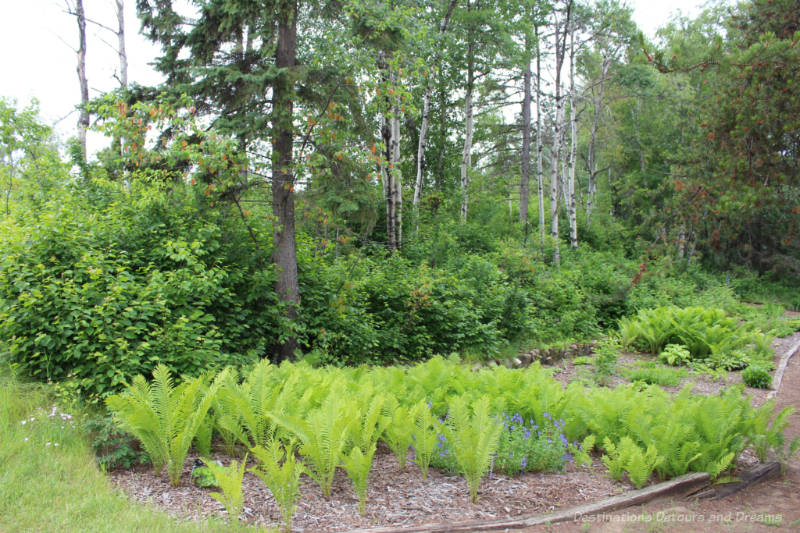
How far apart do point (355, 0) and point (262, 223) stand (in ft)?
10.3

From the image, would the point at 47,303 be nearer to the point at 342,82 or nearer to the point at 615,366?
the point at 342,82

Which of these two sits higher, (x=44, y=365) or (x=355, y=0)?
(x=355, y=0)

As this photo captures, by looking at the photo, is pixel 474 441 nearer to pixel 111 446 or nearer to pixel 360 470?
pixel 360 470

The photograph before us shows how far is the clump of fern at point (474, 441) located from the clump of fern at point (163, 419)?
5.78 feet

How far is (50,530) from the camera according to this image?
263 centimetres

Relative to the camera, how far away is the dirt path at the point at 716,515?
9.93 ft

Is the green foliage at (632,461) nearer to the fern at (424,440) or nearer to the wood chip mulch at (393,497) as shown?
the wood chip mulch at (393,497)

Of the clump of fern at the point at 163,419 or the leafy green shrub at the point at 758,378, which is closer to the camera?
the clump of fern at the point at 163,419

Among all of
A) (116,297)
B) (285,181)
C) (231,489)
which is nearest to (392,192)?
(285,181)

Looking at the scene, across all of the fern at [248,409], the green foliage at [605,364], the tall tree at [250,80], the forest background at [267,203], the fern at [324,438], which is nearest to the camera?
the fern at [324,438]

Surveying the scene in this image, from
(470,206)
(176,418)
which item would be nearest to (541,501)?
(176,418)

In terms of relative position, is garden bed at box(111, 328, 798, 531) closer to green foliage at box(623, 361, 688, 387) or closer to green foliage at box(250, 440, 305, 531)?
green foliage at box(250, 440, 305, 531)

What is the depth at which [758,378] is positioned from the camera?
7016 millimetres

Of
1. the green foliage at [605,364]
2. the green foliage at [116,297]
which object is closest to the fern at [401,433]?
the green foliage at [116,297]
